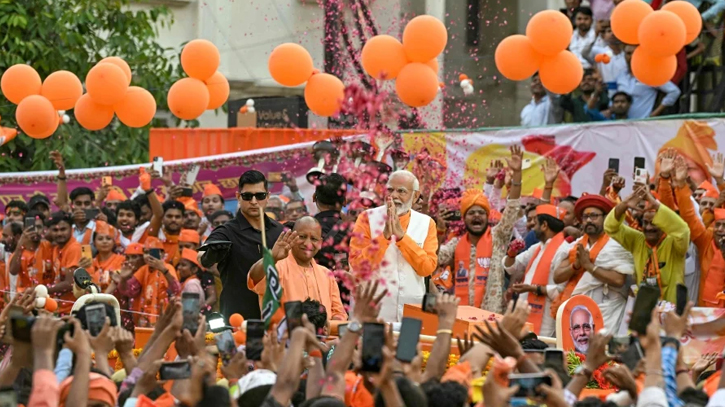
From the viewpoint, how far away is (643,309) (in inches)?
177

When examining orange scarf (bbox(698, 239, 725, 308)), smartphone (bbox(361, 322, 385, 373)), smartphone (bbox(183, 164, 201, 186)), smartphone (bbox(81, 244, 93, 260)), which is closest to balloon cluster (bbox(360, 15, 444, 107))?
orange scarf (bbox(698, 239, 725, 308))

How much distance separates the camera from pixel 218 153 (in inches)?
573

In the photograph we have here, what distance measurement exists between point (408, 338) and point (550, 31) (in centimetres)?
550

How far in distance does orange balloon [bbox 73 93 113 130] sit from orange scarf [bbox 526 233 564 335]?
3.95m

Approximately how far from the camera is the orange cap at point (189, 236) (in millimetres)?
10203

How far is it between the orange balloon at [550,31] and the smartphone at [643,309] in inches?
207

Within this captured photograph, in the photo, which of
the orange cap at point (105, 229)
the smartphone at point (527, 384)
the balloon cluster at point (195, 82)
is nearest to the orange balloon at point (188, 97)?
the balloon cluster at point (195, 82)

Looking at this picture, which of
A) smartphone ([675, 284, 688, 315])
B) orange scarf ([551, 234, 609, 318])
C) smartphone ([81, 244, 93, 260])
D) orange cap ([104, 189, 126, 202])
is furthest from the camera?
orange cap ([104, 189, 126, 202])

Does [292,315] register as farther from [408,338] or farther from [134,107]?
[134,107]

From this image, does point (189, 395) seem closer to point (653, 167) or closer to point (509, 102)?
point (653, 167)

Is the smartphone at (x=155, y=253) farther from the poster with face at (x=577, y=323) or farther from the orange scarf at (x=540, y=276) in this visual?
the poster with face at (x=577, y=323)

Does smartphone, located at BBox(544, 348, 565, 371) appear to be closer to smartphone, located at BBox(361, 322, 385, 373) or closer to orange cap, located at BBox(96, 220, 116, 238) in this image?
smartphone, located at BBox(361, 322, 385, 373)

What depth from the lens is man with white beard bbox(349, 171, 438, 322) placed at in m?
7.30

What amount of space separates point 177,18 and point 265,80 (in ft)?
5.72
